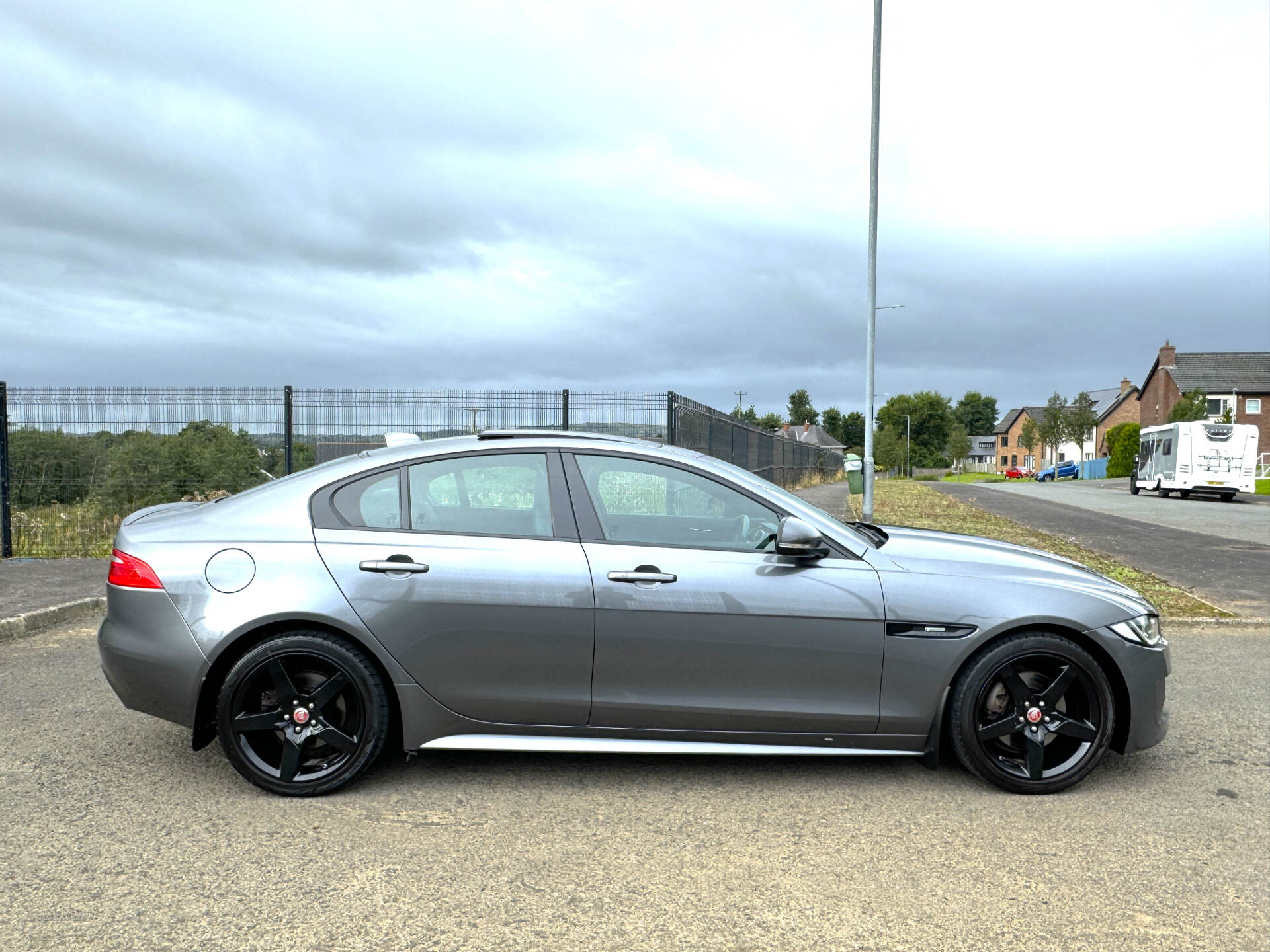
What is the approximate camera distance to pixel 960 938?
274cm

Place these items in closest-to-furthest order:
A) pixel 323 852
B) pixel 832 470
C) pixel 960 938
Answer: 1. pixel 960 938
2. pixel 323 852
3. pixel 832 470

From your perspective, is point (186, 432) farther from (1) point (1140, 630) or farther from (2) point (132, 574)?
(1) point (1140, 630)

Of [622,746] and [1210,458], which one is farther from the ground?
[1210,458]

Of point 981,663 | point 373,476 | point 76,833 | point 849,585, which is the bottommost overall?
point 76,833

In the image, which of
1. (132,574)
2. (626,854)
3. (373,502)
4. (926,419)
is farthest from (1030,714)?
(926,419)

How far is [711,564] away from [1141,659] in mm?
1875

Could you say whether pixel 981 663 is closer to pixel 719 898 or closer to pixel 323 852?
pixel 719 898

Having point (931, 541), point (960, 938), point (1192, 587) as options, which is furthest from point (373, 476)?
point (1192, 587)

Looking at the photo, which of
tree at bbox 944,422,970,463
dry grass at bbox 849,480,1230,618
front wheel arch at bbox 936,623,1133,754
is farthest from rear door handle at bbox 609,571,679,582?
tree at bbox 944,422,970,463

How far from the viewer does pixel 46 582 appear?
30.8 ft

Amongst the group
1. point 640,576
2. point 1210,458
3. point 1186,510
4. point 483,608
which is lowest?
point 1186,510

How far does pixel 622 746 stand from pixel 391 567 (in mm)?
1222

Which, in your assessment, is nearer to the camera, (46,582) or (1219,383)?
(46,582)

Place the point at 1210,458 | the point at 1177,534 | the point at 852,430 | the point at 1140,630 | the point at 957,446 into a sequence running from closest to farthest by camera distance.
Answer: the point at 1140,630, the point at 1177,534, the point at 1210,458, the point at 957,446, the point at 852,430
